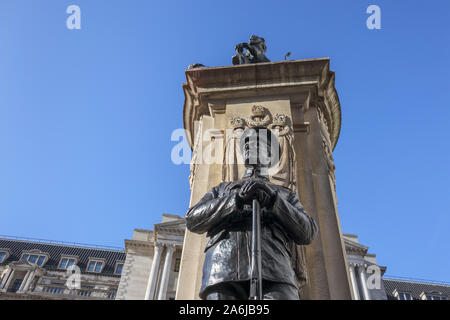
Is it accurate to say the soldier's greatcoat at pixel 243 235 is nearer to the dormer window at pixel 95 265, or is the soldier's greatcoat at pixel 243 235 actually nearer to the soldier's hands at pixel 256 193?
the soldier's hands at pixel 256 193

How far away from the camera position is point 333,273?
16.7 ft

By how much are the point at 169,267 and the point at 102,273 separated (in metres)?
A: 19.1

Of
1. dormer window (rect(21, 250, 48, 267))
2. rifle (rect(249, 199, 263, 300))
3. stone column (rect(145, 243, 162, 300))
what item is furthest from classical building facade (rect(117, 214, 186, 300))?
rifle (rect(249, 199, 263, 300))

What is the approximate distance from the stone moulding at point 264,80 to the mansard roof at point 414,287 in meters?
66.4

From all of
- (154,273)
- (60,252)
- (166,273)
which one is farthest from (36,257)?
(166,273)

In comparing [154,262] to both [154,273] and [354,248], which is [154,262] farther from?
[354,248]

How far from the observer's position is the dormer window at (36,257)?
215 ft

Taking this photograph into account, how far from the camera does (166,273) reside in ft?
167

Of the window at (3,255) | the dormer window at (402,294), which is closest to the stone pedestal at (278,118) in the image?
the dormer window at (402,294)

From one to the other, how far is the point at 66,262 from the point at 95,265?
5.02 meters

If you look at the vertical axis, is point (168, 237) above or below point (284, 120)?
above

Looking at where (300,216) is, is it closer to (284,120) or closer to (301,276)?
(301,276)

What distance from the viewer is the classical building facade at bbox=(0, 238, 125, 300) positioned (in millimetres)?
60219
